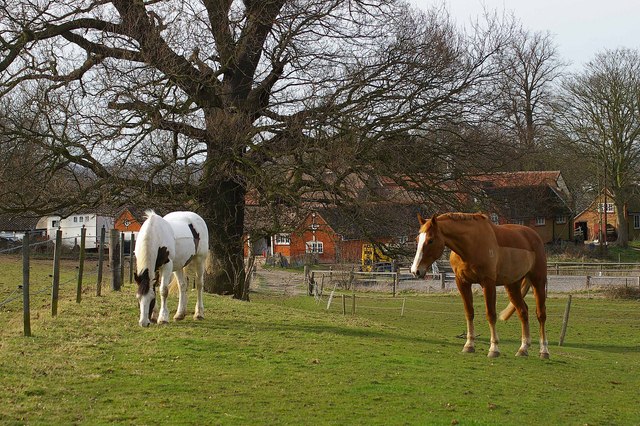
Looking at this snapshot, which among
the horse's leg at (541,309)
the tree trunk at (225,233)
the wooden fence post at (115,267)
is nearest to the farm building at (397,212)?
the tree trunk at (225,233)

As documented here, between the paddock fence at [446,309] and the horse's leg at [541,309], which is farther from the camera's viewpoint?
the paddock fence at [446,309]

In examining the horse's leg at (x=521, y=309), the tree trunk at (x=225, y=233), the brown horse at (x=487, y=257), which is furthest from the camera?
the tree trunk at (x=225, y=233)

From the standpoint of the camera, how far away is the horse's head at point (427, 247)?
10.0 m

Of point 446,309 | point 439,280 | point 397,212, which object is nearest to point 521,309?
point 397,212

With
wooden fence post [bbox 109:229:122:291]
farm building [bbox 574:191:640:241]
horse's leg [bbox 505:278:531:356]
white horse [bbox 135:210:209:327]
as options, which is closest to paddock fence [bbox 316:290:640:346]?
wooden fence post [bbox 109:229:122:291]

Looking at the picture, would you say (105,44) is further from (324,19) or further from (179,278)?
(179,278)

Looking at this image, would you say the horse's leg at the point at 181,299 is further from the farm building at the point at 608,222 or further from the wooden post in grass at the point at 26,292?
the farm building at the point at 608,222

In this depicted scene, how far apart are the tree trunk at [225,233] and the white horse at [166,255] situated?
6049mm

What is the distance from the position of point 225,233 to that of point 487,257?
10.4 m

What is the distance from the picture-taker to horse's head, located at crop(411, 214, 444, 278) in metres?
10.0

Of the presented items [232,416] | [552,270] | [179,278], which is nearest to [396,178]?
[179,278]

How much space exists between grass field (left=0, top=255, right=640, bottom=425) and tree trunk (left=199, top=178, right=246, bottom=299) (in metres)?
5.80

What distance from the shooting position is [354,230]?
19312 millimetres

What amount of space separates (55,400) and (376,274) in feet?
109
